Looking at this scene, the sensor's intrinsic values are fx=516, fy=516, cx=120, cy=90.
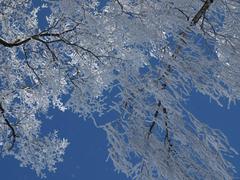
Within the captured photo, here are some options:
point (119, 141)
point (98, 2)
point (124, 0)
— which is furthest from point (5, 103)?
point (119, 141)

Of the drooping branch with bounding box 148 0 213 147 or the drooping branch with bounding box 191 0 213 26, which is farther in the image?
the drooping branch with bounding box 191 0 213 26

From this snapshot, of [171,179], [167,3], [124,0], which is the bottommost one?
[171,179]

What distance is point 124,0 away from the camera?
25.5 feet

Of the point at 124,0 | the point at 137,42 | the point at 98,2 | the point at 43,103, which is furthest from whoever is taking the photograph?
the point at 43,103

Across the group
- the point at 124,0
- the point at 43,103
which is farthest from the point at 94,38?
the point at 43,103

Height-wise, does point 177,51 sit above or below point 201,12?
below

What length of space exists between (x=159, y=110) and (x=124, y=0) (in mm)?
2827

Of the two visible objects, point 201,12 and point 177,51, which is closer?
point 177,51

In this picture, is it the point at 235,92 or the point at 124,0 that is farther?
the point at 124,0

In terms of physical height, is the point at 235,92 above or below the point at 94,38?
below

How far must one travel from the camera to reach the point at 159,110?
17.9ft

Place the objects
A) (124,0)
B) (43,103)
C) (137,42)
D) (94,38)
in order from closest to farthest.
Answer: (137,42), (124,0), (94,38), (43,103)

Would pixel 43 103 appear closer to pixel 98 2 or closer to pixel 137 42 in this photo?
pixel 98 2

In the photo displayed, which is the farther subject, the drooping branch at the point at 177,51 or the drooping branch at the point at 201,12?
the drooping branch at the point at 201,12
